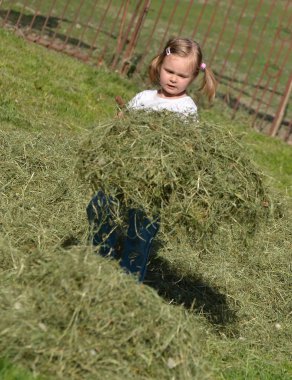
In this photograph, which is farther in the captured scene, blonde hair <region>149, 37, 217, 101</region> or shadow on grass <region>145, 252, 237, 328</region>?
shadow on grass <region>145, 252, 237, 328</region>

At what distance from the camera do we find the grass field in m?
Answer: 3.82

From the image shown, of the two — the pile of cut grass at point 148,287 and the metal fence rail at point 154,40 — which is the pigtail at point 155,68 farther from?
the metal fence rail at point 154,40

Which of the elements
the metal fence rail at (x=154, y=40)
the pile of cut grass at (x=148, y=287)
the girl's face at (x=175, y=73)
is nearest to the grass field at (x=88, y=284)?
the pile of cut grass at (x=148, y=287)

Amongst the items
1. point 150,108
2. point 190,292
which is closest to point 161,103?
point 150,108

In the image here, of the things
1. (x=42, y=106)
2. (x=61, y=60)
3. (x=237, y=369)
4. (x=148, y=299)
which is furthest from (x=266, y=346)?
(x=61, y=60)

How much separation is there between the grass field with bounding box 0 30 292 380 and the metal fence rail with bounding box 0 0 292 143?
1.65 metres

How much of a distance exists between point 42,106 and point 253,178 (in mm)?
4422

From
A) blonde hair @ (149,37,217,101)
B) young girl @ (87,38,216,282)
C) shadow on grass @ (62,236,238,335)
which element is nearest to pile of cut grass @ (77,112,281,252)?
young girl @ (87,38,216,282)

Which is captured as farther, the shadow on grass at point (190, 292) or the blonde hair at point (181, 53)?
the shadow on grass at point (190, 292)

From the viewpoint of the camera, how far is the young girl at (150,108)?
15.1ft

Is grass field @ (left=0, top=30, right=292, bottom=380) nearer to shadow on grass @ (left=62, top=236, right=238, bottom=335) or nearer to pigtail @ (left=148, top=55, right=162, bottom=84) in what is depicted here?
shadow on grass @ (left=62, top=236, right=238, bottom=335)

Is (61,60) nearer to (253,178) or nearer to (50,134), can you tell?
(50,134)

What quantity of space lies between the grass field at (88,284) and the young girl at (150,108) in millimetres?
240

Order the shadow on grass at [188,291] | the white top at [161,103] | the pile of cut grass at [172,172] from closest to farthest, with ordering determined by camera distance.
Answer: the pile of cut grass at [172,172] < the white top at [161,103] < the shadow on grass at [188,291]
